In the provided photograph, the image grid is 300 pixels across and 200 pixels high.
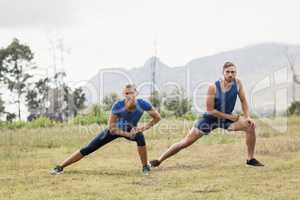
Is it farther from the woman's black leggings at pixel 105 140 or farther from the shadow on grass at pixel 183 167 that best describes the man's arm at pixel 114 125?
the shadow on grass at pixel 183 167

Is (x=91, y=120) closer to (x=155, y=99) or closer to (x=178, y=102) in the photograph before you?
(x=178, y=102)

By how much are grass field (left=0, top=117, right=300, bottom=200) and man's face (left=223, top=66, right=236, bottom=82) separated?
1543 millimetres

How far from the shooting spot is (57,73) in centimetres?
4734

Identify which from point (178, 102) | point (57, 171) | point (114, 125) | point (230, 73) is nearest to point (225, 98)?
point (230, 73)

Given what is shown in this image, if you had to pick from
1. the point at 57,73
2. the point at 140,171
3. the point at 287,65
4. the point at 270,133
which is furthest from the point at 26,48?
the point at 140,171

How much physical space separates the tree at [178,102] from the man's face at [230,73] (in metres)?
25.3

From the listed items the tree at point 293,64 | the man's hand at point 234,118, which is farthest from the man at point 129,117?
the tree at point 293,64

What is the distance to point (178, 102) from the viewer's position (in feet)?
119

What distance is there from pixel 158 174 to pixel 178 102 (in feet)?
90.0

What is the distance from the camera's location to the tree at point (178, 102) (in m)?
35.1

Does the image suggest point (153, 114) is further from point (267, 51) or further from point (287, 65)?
point (267, 51)

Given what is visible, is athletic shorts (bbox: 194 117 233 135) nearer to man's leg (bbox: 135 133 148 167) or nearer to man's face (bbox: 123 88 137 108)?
man's leg (bbox: 135 133 148 167)

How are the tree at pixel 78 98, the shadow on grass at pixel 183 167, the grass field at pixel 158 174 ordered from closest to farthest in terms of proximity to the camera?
1. the grass field at pixel 158 174
2. the shadow on grass at pixel 183 167
3. the tree at pixel 78 98

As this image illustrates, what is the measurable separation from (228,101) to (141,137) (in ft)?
5.01
